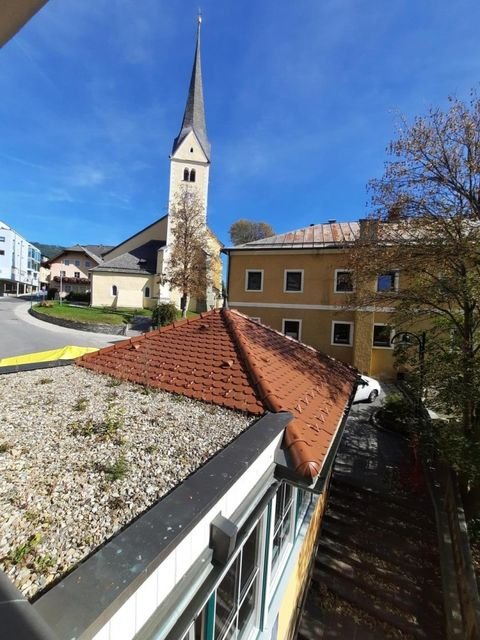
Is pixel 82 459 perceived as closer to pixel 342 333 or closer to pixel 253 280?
pixel 342 333

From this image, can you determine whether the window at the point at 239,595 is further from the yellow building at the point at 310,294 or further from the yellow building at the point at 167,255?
the yellow building at the point at 167,255

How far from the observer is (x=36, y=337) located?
18922 mm

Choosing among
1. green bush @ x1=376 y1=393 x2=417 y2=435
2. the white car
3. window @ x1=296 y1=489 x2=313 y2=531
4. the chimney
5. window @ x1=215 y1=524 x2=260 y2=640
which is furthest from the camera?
the white car

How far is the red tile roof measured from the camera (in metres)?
3.74

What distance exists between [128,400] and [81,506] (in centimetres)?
216

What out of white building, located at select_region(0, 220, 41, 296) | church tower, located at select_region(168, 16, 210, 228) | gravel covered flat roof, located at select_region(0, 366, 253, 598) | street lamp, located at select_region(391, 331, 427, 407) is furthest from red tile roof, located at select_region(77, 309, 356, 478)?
white building, located at select_region(0, 220, 41, 296)

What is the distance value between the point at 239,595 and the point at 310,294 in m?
Answer: 17.0

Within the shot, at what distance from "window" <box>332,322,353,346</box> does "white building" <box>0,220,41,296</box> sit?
55559 mm

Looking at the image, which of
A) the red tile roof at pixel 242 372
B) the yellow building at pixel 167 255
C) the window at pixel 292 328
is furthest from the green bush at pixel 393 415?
the yellow building at pixel 167 255

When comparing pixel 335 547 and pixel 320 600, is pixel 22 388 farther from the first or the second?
pixel 335 547

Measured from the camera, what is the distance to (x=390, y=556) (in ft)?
19.2

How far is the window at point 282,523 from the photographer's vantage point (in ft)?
12.4

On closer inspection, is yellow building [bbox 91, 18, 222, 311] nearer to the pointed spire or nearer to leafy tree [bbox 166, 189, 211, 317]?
the pointed spire

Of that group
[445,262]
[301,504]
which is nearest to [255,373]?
[301,504]
